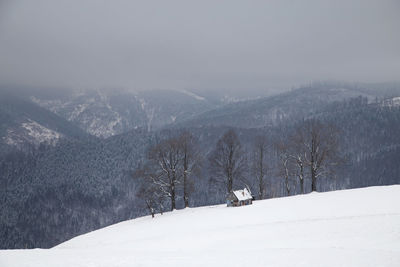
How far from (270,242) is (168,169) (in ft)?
81.3

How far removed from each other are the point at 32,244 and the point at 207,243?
156 meters

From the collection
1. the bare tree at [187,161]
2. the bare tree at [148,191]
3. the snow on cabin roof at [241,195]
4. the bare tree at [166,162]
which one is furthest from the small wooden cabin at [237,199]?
the bare tree at [148,191]

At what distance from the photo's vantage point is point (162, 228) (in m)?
27.7

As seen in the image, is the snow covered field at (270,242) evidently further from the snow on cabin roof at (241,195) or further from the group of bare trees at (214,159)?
the group of bare trees at (214,159)

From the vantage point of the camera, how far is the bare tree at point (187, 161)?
130 ft

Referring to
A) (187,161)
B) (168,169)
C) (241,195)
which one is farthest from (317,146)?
(168,169)

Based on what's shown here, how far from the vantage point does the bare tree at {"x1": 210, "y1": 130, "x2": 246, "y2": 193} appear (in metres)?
40.8

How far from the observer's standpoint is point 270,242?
17.7 m

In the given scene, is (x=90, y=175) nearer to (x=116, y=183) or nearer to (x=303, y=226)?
(x=116, y=183)

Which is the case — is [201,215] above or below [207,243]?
below

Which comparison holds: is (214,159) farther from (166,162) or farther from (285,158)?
(285,158)

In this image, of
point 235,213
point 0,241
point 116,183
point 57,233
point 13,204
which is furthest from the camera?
point 116,183

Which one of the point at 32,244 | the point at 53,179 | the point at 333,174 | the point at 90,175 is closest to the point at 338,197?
the point at 333,174

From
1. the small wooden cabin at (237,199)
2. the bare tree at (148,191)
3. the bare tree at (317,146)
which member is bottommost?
the small wooden cabin at (237,199)
